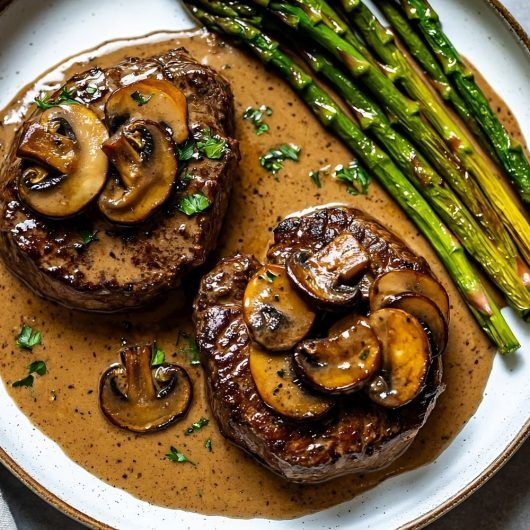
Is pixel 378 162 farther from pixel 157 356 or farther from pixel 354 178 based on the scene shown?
pixel 157 356

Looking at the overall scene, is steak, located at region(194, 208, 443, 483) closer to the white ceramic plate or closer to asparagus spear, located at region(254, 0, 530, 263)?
the white ceramic plate

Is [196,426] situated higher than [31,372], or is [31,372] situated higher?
[31,372]

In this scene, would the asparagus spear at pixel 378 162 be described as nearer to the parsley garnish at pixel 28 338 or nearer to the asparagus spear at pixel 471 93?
the asparagus spear at pixel 471 93

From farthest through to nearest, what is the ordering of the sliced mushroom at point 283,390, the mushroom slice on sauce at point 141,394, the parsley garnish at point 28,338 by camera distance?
the parsley garnish at point 28,338, the mushroom slice on sauce at point 141,394, the sliced mushroom at point 283,390

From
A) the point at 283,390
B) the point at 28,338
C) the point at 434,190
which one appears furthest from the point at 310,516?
the point at 434,190

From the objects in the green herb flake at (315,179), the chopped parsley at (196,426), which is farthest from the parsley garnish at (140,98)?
the chopped parsley at (196,426)

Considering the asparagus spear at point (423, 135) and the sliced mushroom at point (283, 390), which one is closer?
the sliced mushroom at point (283, 390)

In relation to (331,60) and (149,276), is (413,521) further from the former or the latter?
(331,60)
